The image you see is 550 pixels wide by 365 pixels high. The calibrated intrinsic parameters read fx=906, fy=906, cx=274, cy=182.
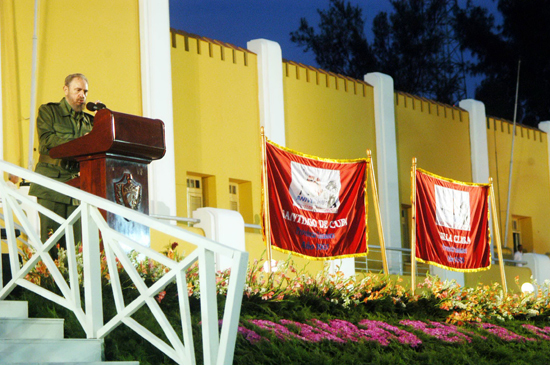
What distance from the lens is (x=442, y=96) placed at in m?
37.4

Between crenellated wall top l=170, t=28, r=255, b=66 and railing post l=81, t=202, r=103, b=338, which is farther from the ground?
crenellated wall top l=170, t=28, r=255, b=66

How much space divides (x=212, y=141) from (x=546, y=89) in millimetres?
22109

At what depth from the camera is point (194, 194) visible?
1573 centimetres

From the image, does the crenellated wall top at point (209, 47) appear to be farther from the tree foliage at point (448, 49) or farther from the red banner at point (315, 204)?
the tree foliage at point (448, 49)

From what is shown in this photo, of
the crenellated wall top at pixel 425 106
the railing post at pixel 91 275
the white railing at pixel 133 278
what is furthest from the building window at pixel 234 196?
the railing post at pixel 91 275

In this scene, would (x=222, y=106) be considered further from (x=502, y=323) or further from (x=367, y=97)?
(x=502, y=323)

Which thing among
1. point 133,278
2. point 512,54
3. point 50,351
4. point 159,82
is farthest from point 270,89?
point 512,54

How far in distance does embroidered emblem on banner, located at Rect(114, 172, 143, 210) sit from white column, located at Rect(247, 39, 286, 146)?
10.7 m

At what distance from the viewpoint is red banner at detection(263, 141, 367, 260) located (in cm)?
981

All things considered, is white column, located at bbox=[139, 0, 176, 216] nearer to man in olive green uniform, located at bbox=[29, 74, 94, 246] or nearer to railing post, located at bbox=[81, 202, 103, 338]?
man in olive green uniform, located at bbox=[29, 74, 94, 246]

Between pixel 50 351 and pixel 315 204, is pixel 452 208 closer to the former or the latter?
pixel 315 204

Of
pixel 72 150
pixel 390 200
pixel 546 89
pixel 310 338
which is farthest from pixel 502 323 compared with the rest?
pixel 546 89

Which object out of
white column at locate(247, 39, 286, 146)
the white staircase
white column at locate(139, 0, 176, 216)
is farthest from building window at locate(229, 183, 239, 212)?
the white staircase

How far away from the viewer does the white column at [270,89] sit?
16734 millimetres
